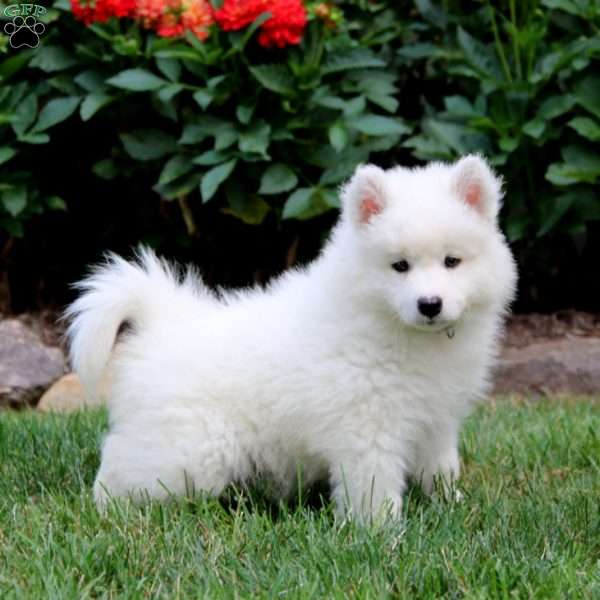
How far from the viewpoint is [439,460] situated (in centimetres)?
395

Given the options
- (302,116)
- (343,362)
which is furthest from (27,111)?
(343,362)

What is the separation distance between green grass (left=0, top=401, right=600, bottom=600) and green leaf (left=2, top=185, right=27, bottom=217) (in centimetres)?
235

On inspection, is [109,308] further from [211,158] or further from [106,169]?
[106,169]

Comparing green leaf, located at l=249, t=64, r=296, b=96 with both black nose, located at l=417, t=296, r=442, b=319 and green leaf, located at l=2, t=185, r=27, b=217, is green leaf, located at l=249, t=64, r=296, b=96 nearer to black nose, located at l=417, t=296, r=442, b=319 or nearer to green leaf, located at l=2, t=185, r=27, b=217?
green leaf, located at l=2, t=185, r=27, b=217

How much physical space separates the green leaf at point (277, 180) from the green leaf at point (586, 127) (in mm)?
1503

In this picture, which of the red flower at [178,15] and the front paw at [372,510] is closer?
the front paw at [372,510]

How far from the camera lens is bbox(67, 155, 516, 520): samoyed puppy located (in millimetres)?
3543

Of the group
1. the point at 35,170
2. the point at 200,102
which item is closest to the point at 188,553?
the point at 200,102

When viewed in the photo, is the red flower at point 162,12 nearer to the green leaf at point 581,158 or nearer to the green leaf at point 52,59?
the green leaf at point 52,59

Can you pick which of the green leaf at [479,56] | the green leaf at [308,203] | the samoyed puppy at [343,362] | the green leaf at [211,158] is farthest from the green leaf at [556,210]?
the samoyed puppy at [343,362]

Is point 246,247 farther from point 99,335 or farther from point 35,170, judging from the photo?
point 99,335

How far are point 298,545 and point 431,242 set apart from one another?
98cm

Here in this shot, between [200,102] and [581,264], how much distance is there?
2691 millimetres

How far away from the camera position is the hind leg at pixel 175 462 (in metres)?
3.66
